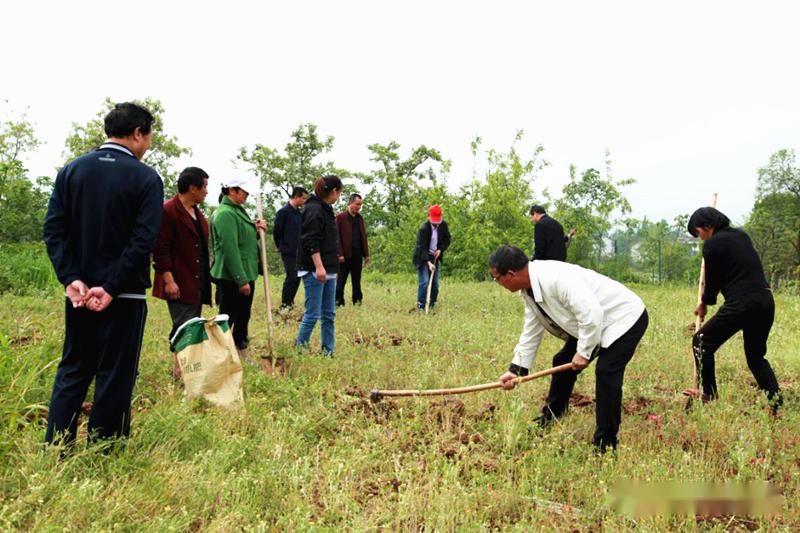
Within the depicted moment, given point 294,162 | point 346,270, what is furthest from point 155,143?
point 346,270

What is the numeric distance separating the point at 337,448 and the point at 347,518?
2.71ft

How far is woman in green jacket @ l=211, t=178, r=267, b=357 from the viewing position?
17.3 ft

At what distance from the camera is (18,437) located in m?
3.29

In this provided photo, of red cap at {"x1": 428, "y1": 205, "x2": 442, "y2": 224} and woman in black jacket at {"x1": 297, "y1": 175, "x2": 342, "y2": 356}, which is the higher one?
red cap at {"x1": 428, "y1": 205, "x2": 442, "y2": 224}

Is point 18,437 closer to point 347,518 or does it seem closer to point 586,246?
point 347,518

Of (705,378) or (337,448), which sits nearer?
(337,448)

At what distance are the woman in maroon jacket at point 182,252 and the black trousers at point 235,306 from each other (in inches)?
19.3

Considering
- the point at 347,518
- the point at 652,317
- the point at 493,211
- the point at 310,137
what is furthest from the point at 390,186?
the point at 347,518

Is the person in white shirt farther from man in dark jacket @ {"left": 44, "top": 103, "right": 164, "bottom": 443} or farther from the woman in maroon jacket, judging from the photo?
the woman in maroon jacket

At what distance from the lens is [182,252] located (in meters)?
4.78

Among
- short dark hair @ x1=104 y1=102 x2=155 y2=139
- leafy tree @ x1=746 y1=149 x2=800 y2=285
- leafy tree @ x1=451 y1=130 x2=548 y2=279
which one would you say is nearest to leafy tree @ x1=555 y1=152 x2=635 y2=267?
leafy tree @ x1=451 y1=130 x2=548 y2=279

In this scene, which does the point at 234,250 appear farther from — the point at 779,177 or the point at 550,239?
the point at 779,177

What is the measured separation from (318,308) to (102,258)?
297 centimetres

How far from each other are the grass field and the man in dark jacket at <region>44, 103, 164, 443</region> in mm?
281
